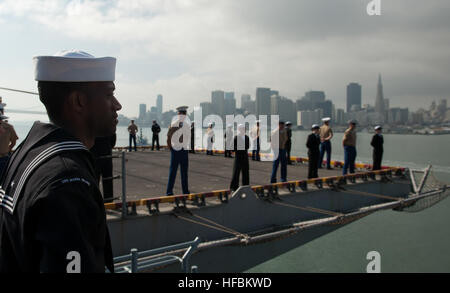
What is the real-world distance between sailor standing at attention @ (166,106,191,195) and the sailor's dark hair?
254 inches

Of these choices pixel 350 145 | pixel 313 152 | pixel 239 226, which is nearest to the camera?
pixel 239 226

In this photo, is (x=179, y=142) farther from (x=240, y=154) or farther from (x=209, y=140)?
(x=209, y=140)

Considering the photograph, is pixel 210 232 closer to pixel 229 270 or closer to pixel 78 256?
pixel 229 270

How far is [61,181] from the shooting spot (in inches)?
38.2

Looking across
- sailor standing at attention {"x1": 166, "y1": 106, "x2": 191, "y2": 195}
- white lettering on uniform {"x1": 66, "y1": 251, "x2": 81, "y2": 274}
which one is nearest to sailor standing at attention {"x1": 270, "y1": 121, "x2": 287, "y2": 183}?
sailor standing at attention {"x1": 166, "y1": 106, "x2": 191, "y2": 195}

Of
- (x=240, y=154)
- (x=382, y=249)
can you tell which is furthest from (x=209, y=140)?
(x=240, y=154)

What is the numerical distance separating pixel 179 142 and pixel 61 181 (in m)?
6.99

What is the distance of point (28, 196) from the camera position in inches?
38.9

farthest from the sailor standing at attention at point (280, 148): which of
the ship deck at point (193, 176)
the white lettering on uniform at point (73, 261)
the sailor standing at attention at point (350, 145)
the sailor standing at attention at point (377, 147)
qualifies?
the white lettering on uniform at point (73, 261)

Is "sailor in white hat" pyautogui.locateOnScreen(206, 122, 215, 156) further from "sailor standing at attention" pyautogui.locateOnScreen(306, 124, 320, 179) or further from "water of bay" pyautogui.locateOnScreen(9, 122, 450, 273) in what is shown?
"sailor standing at attention" pyautogui.locateOnScreen(306, 124, 320, 179)

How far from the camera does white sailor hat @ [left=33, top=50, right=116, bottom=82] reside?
1.25 metres

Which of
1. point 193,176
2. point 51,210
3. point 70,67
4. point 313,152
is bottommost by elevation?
point 193,176

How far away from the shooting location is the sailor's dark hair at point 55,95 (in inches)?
48.9

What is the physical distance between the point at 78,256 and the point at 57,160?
0.92ft
